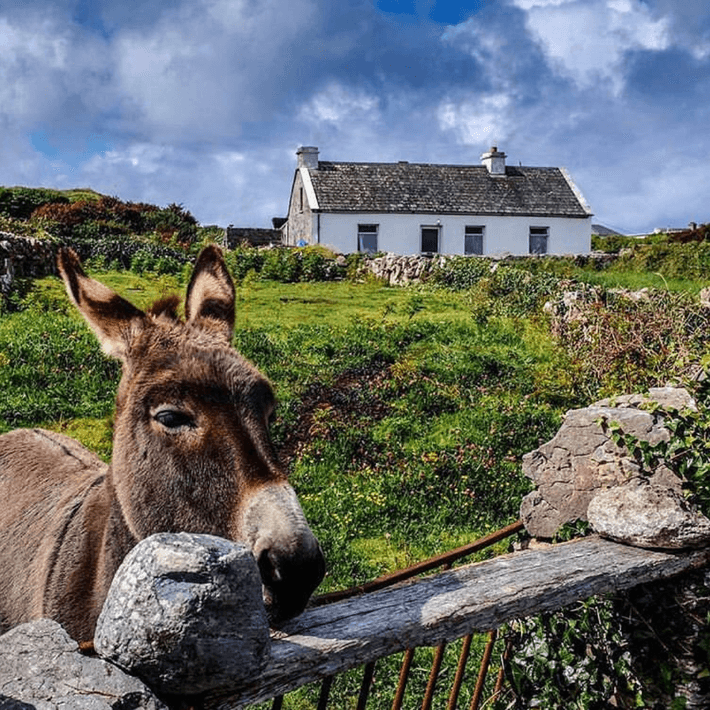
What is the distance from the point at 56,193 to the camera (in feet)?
124

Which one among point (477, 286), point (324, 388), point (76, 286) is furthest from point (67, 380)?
point (477, 286)

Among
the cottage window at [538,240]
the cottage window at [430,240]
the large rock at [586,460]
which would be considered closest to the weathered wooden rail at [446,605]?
the large rock at [586,460]

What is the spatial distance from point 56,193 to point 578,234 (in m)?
25.0

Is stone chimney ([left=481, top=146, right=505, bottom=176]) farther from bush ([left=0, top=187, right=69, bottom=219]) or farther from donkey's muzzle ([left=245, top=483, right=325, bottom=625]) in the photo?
donkey's muzzle ([left=245, top=483, right=325, bottom=625])

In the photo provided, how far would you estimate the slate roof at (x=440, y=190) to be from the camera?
111 feet

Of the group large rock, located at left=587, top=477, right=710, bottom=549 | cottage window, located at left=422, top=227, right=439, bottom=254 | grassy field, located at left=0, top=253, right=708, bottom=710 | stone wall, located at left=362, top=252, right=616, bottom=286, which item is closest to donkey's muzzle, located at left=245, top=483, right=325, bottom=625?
large rock, located at left=587, top=477, right=710, bottom=549

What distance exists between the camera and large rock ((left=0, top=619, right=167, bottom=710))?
1.51m

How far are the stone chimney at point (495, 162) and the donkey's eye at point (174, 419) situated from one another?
35.7 meters

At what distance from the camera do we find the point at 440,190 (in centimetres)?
3519

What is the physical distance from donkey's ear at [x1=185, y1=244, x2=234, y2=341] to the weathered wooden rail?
1.24m

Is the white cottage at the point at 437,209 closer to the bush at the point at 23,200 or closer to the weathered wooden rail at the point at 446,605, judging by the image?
the bush at the point at 23,200

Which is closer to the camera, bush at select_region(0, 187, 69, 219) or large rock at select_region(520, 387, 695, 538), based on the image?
large rock at select_region(520, 387, 695, 538)

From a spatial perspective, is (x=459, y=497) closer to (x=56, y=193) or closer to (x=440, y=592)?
(x=440, y=592)

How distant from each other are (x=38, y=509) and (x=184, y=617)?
90.3 inches
